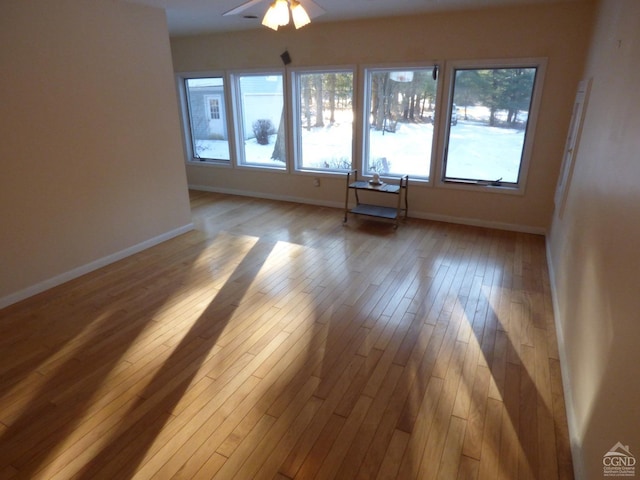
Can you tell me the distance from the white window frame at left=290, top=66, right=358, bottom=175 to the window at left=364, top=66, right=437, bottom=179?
17 centimetres

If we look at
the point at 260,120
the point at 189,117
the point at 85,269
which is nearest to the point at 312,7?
the point at 85,269

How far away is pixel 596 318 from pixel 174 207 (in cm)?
434

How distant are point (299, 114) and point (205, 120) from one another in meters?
1.97

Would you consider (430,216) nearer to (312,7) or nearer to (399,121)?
(399,121)

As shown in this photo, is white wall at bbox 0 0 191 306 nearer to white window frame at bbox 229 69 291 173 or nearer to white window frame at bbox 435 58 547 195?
white window frame at bbox 229 69 291 173

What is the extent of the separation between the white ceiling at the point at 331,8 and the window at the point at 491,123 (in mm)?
728

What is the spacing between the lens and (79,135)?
3.45 meters

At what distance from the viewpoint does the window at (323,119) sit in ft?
17.7

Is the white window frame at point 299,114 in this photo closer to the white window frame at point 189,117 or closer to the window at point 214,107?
the white window frame at point 189,117

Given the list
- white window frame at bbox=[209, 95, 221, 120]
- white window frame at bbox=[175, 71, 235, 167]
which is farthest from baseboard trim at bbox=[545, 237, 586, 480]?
white window frame at bbox=[209, 95, 221, 120]

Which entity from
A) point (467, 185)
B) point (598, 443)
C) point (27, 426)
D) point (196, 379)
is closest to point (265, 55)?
point (467, 185)

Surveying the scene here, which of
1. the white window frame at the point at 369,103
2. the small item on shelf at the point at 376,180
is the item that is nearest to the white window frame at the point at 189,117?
the white window frame at the point at 369,103

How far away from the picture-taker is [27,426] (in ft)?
6.37

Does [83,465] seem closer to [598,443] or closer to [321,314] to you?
[321,314]
